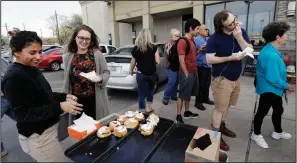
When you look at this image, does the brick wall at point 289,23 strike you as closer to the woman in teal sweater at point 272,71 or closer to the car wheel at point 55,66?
the woman in teal sweater at point 272,71

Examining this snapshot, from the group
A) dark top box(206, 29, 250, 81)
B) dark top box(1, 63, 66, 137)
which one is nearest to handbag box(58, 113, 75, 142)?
dark top box(1, 63, 66, 137)

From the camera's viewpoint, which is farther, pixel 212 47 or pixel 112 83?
pixel 112 83

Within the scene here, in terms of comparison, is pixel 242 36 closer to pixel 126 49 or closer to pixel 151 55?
pixel 151 55

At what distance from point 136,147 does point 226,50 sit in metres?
1.63

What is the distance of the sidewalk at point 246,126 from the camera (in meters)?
2.41

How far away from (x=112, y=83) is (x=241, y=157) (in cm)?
348

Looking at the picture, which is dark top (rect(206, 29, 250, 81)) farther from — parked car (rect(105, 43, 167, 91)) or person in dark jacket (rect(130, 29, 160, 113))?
parked car (rect(105, 43, 167, 91))

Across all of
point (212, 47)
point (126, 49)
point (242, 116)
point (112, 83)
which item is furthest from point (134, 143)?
point (126, 49)

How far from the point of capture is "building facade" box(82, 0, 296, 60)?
23.6 feet

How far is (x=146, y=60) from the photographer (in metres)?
3.38

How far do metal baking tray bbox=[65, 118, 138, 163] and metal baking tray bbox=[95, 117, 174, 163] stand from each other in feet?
0.13

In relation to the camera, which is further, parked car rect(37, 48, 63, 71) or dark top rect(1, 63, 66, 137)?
parked car rect(37, 48, 63, 71)

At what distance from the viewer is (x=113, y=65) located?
4.90 meters

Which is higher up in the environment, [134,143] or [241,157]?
[134,143]
